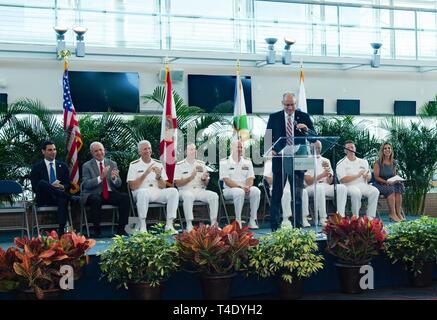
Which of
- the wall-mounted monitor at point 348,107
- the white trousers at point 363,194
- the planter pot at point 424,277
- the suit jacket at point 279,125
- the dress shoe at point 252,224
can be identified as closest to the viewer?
the planter pot at point 424,277

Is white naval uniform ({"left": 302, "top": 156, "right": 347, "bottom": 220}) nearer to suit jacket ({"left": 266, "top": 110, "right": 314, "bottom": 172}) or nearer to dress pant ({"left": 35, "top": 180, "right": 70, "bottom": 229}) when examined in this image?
suit jacket ({"left": 266, "top": 110, "right": 314, "bottom": 172})

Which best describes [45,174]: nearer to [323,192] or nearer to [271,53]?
[323,192]

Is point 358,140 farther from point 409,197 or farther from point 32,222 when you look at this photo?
point 32,222

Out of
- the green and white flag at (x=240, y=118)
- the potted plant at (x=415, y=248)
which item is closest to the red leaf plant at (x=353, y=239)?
the potted plant at (x=415, y=248)

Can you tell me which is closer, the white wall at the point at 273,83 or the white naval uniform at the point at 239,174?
the white naval uniform at the point at 239,174

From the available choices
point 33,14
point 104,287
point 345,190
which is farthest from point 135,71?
point 104,287

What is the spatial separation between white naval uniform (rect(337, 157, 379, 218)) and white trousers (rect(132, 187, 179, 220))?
2.20 m

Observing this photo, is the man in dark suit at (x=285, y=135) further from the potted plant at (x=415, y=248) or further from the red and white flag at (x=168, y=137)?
the red and white flag at (x=168, y=137)

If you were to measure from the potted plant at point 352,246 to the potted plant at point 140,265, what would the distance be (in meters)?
1.42

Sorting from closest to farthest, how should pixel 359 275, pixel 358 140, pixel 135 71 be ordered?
1. pixel 359 275
2. pixel 358 140
3. pixel 135 71

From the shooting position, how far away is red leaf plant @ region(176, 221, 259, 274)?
508 cm

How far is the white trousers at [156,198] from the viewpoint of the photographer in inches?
295

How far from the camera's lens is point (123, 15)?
11227mm
